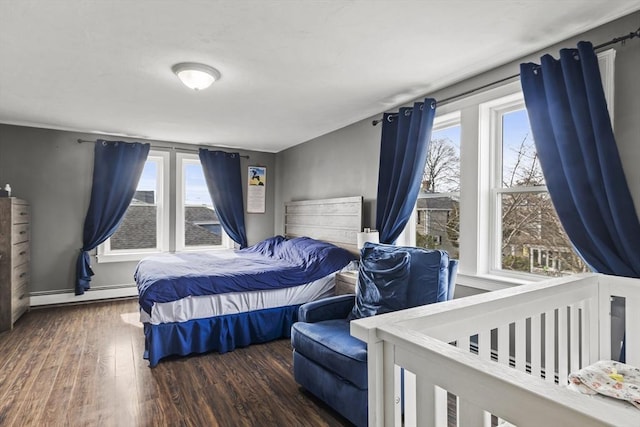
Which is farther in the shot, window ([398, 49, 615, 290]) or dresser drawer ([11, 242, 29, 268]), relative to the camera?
dresser drawer ([11, 242, 29, 268])

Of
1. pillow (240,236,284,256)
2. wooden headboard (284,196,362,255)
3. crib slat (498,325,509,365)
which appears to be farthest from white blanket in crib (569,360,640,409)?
pillow (240,236,284,256)

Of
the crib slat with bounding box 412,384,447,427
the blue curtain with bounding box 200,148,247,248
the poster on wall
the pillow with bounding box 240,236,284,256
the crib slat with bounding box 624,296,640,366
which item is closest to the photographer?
the crib slat with bounding box 412,384,447,427

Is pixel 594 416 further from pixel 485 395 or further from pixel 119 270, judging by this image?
pixel 119 270

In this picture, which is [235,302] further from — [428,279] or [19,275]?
[19,275]

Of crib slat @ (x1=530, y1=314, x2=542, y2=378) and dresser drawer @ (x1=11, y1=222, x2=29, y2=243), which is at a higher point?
dresser drawer @ (x1=11, y1=222, x2=29, y2=243)

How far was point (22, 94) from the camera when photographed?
331cm

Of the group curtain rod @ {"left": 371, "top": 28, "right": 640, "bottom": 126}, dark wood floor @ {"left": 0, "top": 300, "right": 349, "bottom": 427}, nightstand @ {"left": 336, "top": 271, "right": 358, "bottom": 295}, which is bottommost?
dark wood floor @ {"left": 0, "top": 300, "right": 349, "bottom": 427}

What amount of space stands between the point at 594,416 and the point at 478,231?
2.33m

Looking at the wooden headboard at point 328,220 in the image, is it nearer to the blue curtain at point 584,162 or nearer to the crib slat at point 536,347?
the blue curtain at point 584,162

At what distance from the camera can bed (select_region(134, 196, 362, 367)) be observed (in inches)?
117

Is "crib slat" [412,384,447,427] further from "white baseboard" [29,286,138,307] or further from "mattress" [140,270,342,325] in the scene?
"white baseboard" [29,286,138,307]

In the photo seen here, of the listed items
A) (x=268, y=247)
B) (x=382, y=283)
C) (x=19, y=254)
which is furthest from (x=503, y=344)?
(x=19, y=254)

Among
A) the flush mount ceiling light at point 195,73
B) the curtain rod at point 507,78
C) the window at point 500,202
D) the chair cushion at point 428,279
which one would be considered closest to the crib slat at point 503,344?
the chair cushion at point 428,279

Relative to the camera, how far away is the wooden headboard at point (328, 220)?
4.02 meters
